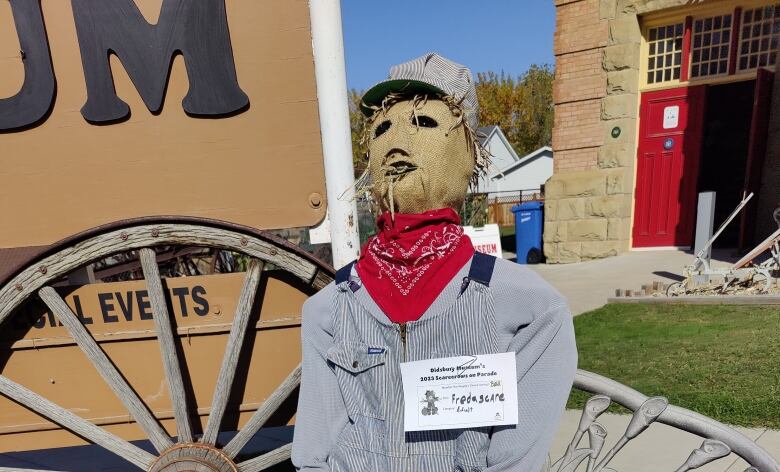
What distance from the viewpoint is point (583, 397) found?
9.21 ft

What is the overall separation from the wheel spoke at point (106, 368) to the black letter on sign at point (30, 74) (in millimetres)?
627

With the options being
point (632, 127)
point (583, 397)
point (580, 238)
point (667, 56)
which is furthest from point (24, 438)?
point (667, 56)

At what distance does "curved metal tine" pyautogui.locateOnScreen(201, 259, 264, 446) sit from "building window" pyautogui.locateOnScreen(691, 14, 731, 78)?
6806 mm

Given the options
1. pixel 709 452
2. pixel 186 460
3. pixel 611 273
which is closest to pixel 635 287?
pixel 611 273

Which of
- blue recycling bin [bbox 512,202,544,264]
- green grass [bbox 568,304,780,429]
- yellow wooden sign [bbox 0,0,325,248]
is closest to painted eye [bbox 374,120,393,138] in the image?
yellow wooden sign [bbox 0,0,325,248]

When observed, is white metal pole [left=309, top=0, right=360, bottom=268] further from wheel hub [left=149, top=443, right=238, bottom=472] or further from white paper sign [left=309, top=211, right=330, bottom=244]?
wheel hub [left=149, top=443, right=238, bottom=472]

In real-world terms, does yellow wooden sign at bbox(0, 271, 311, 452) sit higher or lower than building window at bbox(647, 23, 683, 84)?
lower

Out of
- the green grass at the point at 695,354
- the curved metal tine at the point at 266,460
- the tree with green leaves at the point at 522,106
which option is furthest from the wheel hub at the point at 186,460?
the tree with green leaves at the point at 522,106

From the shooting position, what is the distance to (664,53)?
6148 mm

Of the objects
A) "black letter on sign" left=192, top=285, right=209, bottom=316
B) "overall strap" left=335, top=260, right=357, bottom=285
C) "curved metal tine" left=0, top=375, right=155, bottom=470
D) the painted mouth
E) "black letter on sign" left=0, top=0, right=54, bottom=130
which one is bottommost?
"curved metal tine" left=0, top=375, right=155, bottom=470

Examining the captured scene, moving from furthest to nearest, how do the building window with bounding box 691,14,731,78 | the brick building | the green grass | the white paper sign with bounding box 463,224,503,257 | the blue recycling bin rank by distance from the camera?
the blue recycling bin
the building window with bounding box 691,14,731,78
the brick building
the white paper sign with bounding box 463,224,503,257
the green grass

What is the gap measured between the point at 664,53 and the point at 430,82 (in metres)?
6.56

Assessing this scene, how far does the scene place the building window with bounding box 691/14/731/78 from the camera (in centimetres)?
579

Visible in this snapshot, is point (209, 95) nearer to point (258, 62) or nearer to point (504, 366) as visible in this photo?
point (258, 62)
